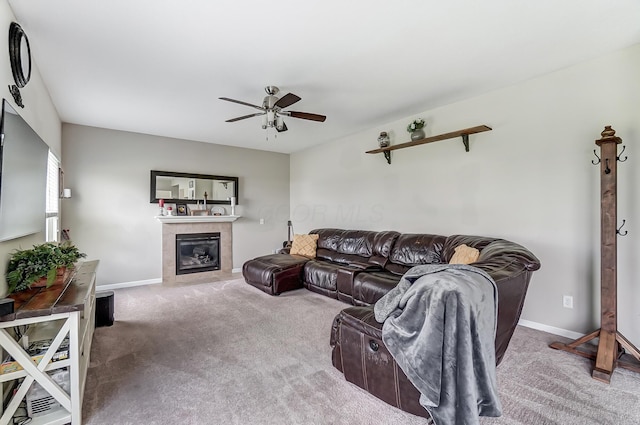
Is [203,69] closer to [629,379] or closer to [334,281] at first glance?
[334,281]

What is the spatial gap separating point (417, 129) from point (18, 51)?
3922 mm

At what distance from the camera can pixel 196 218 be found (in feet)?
18.0

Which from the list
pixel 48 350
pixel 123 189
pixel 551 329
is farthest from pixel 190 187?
pixel 551 329

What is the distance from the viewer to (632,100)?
255 cm

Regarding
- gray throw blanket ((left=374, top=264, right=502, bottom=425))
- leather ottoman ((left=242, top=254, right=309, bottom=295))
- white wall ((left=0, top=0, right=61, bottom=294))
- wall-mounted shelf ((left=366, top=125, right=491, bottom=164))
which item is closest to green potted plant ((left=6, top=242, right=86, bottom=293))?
white wall ((left=0, top=0, right=61, bottom=294))

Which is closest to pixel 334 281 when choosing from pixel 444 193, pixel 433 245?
pixel 433 245

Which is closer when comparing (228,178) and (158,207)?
(158,207)

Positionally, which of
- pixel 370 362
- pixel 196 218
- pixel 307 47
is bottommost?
pixel 370 362

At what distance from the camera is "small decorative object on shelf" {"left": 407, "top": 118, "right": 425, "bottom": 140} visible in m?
4.03

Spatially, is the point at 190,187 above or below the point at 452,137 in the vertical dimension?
below

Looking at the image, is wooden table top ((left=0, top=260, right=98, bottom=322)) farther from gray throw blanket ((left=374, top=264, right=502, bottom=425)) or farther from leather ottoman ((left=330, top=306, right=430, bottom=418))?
gray throw blanket ((left=374, top=264, right=502, bottom=425))

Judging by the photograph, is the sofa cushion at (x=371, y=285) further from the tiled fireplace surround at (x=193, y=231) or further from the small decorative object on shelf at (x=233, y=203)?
the small decorative object on shelf at (x=233, y=203)

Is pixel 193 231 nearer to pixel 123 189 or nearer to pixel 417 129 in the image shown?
pixel 123 189

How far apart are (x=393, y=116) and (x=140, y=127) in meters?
3.92
